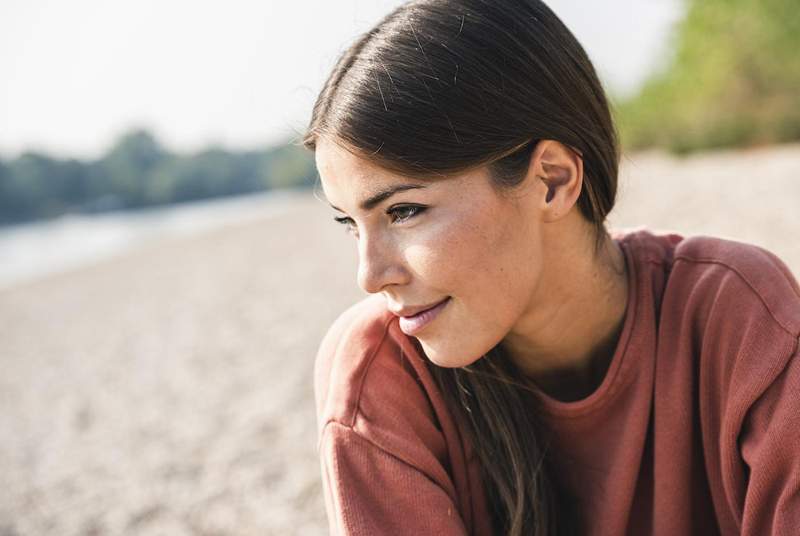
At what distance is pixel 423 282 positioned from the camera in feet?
5.38

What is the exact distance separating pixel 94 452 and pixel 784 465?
17.1ft

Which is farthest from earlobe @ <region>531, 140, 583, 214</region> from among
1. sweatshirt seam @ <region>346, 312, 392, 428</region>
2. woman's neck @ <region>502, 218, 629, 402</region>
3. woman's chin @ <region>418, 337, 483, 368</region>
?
sweatshirt seam @ <region>346, 312, 392, 428</region>

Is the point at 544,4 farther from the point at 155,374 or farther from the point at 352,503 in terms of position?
the point at 155,374

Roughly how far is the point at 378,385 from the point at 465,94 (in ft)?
2.40

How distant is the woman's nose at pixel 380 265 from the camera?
1.64m

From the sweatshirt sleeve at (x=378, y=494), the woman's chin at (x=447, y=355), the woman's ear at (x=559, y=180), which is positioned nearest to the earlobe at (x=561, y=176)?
the woman's ear at (x=559, y=180)

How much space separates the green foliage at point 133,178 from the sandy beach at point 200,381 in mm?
50501

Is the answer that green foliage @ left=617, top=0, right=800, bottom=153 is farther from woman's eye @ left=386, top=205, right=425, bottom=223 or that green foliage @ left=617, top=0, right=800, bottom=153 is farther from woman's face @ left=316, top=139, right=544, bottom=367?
woman's eye @ left=386, top=205, right=425, bottom=223

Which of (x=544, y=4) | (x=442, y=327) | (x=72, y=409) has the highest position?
(x=544, y=4)

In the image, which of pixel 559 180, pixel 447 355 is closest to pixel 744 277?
pixel 559 180

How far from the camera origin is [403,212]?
5.36 feet

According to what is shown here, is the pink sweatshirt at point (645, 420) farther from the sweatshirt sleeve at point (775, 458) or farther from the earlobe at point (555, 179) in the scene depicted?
the earlobe at point (555, 179)

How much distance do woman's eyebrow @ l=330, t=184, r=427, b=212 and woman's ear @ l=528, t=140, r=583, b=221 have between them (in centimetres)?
33

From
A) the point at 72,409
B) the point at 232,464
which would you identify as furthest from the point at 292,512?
the point at 72,409
